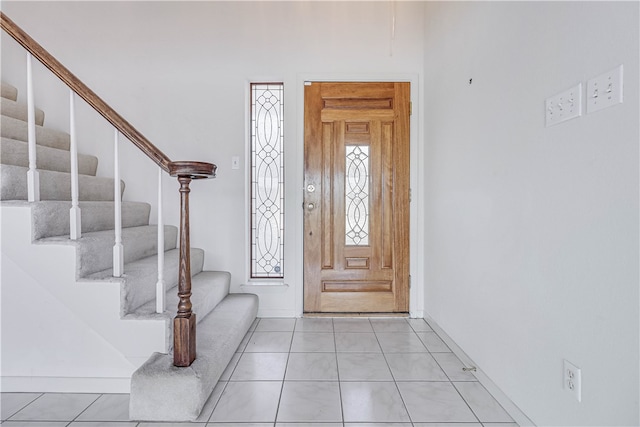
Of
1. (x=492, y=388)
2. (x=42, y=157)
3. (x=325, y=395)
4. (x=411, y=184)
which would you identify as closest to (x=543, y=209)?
(x=492, y=388)

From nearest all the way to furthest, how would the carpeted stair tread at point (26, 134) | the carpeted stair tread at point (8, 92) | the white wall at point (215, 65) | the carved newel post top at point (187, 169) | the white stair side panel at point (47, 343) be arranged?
the carved newel post top at point (187, 169), the white stair side panel at point (47, 343), the carpeted stair tread at point (26, 134), the carpeted stair tread at point (8, 92), the white wall at point (215, 65)

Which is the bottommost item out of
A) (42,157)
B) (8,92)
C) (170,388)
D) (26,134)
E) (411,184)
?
(170,388)

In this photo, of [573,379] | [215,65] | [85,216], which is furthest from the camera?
[215,65]

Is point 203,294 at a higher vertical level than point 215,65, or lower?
lower

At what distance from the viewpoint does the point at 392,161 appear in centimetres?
279

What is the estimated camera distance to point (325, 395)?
1623mm

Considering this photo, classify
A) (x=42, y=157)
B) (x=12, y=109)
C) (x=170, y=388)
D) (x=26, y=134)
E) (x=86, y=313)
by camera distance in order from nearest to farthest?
(x=170, y=388) → (x=86, y=313) → (x=42, y=157) → (x=26, y=134) → (x=12, y=109)

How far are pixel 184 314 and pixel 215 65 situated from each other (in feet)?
7.13

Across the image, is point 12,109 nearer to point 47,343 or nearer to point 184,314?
point 47,343

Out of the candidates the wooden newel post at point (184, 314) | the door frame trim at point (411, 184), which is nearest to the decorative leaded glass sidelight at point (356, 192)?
the door frame trim at point (411, 184)

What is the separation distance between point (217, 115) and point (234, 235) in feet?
3.45

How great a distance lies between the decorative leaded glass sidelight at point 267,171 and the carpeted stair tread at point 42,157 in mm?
1309

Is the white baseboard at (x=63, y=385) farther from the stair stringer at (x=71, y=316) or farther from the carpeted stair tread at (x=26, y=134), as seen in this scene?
the carpeted stair tread at (x=26, y=134)

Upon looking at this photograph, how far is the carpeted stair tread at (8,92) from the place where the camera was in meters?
2.52
